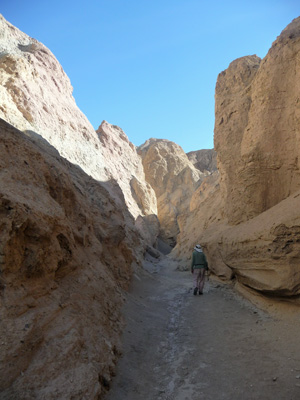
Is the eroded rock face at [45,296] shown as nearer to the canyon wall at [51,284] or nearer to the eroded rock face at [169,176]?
the canyon wall at [51,284]

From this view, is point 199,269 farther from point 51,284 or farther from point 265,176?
point 51,284

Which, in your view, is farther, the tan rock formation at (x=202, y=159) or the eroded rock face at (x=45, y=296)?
the tan rock formation at (x=202, y=159)

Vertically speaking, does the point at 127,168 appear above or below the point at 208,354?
above

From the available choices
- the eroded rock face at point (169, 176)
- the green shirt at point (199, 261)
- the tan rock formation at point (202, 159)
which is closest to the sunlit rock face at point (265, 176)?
the green shirt at point (199, 261)

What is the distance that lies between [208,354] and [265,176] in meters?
5.08

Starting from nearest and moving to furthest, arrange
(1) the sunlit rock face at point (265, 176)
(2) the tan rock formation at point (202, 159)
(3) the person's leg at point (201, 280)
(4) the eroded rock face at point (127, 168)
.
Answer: (1) the sunlit rock face at point (265, 176), (3) the person's leg at point (201, 280), (4) the eroded rock face at point (127, 168), (2) the tan rock formation at point (202, 159)

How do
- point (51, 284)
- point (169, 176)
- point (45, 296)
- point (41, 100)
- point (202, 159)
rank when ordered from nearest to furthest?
point (45, 296) < point (51, 284) < point (41, 100) < point (169, 176) < point (202, 159)

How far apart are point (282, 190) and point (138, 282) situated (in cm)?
486

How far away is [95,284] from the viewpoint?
4.29m

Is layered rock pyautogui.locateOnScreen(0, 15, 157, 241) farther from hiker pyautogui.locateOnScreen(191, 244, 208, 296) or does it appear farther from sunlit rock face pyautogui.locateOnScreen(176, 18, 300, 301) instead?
sunlit rock face pyautogui.locateOnScreen(176, 18, 300, 301)

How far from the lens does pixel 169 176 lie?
3922cm

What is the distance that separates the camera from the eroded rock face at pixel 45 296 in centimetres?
232

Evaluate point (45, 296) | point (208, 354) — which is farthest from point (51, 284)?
point (208, 354)

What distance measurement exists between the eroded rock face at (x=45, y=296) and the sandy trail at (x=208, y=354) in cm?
39
